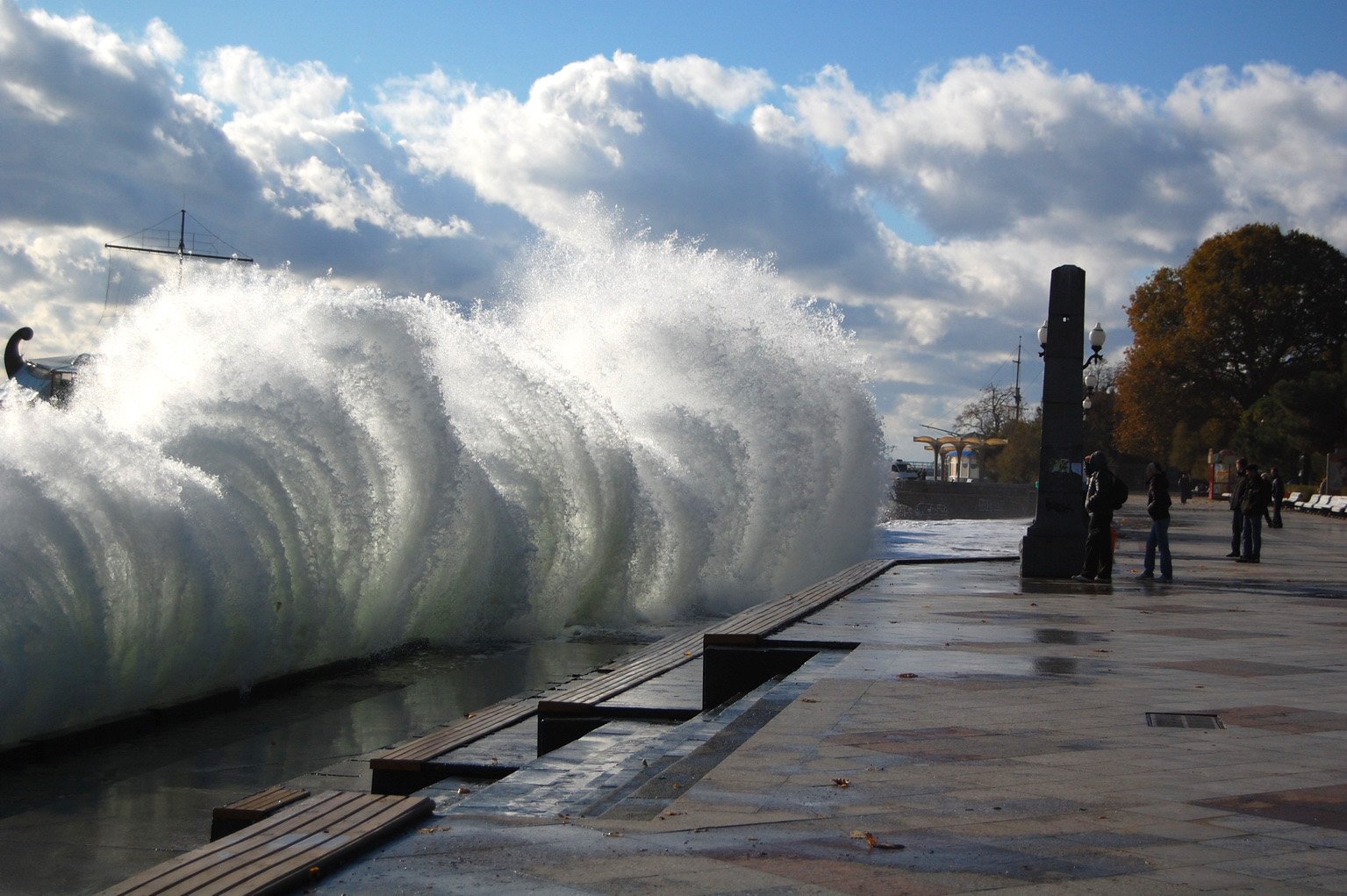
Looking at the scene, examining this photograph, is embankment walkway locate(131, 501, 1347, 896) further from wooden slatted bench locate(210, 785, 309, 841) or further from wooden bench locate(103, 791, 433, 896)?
wooden slatted bench locate(210, 785, 309, 841)

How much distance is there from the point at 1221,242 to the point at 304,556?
50273mm

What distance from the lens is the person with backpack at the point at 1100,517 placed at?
15.2 meters

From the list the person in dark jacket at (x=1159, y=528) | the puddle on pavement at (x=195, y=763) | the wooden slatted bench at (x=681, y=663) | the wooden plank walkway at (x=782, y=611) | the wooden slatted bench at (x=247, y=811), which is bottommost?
the puddle on pavement at (x=195, y=763)

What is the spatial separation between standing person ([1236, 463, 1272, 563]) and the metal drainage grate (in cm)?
1429

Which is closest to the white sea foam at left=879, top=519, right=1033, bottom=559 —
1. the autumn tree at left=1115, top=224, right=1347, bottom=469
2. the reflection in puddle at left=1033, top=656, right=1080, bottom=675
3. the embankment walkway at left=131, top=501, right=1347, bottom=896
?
the reflection in puddle at left=1033, top=656, right=1080, bottom=675

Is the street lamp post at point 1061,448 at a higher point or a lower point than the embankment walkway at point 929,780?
higher

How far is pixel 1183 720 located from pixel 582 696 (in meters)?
3.33

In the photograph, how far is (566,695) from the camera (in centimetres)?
752

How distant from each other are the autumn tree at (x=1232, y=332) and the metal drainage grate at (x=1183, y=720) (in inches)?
1993

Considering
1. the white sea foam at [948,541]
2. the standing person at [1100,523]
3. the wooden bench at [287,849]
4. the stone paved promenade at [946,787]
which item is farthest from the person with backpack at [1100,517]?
the wooden bench at [287,849]

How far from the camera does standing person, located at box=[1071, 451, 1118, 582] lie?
15.2 metres

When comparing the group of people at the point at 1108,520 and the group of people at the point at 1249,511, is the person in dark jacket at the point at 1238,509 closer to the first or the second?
the group of people at the point at 1249,511

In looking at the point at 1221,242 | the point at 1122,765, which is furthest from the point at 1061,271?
the point at 1221,242

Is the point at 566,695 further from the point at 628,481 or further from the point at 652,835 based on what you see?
the point at 628,481
